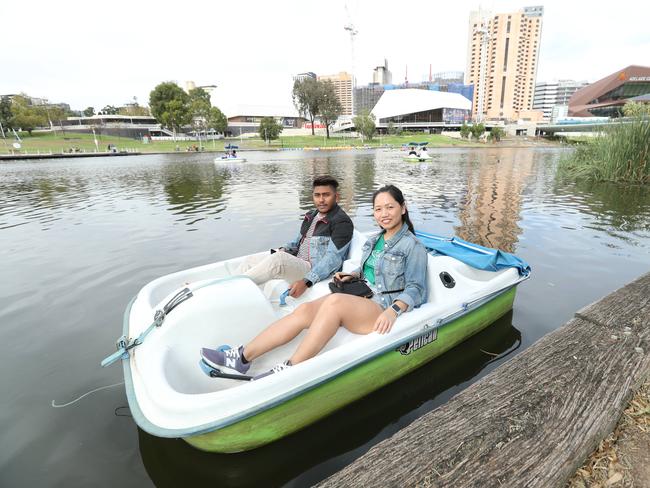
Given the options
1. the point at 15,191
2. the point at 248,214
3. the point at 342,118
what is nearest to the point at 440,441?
the point at 248,214

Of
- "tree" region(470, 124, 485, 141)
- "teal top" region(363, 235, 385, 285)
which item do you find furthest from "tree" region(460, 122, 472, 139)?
A: "teal top" region(363, 235, 385, 285)

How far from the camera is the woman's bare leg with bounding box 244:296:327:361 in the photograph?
10.4ft

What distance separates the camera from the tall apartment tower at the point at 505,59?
441 feet

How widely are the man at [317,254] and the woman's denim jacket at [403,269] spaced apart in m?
1.00

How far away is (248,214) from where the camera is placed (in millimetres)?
12617

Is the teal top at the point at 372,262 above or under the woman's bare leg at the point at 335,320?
above

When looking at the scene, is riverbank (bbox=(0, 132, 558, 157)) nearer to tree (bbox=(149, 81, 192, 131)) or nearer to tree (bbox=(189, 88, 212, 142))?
tree (bbox=(189, 88, 212, 142))

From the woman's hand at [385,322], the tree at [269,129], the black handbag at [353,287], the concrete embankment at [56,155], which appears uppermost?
the tree at [269,129]

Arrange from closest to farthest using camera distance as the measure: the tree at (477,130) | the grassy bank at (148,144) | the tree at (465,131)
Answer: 1. the grassy bank at (148,144)
2. the tree at (477,130)
3. the tree at (465,131)

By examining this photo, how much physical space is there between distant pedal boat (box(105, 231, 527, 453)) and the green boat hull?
1 centimetres

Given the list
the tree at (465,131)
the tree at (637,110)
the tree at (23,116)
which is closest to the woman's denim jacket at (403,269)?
the tree at (637,110)

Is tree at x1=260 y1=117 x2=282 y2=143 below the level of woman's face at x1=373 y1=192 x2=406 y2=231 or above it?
above

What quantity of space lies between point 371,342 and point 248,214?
10.1 metres

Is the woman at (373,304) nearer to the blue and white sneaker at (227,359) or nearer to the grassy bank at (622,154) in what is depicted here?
the blue and white sneaker at (227,359)
